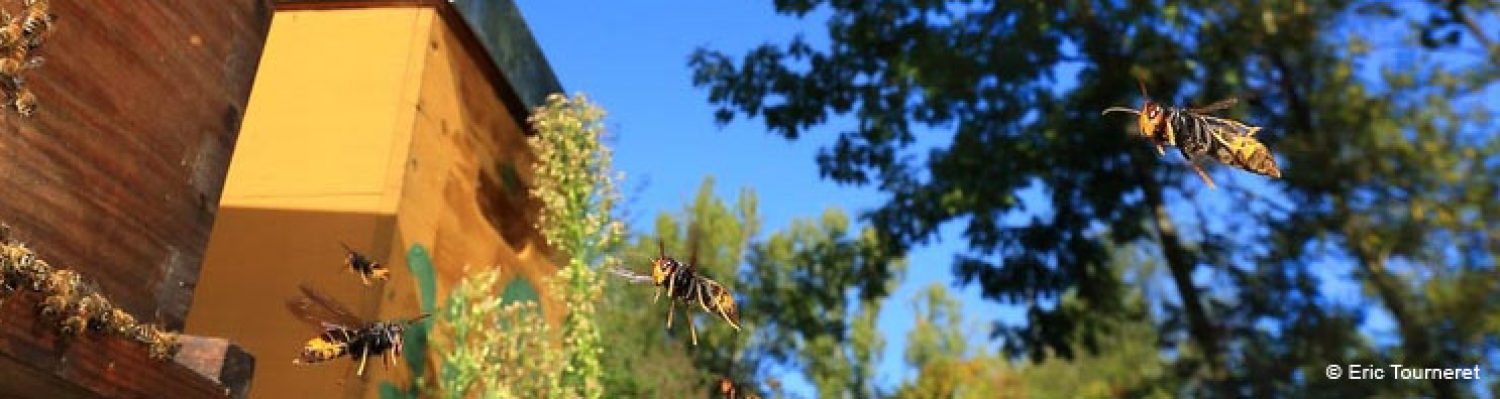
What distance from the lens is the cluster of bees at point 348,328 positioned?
611 cm

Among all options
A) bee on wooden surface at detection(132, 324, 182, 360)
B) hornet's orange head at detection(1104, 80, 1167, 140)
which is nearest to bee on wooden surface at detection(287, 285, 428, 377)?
bee on wooden surface at detection(132, 324, 182, 360)

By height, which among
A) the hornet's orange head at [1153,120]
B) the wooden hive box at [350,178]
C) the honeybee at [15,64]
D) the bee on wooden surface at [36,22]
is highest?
the wooden hive box at [350,178]

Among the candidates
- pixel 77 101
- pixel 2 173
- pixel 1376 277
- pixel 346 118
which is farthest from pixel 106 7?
pixel 1376 277

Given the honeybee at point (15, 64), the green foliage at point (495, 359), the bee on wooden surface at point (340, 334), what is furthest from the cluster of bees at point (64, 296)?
the green foliage at point (495, 359)

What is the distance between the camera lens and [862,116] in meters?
17.4

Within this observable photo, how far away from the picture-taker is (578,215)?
29.7 feet

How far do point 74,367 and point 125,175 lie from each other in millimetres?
1030

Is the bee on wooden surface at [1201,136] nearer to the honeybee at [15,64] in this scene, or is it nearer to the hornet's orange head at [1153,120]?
the hornet's orange head at [1153,120]

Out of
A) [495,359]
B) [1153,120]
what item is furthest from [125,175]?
[1153,120]

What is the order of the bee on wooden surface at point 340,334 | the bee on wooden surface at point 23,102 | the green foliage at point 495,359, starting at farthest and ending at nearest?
the green foliage at point 495,359
the bee on wooden surface at point 340,334
the bee on wooden surface at point 23,102

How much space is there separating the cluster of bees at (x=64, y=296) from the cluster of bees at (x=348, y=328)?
1.45 meters

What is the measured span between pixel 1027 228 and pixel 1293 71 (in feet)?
13.6

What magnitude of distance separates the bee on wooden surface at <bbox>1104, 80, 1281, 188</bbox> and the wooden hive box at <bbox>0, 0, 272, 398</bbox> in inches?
160

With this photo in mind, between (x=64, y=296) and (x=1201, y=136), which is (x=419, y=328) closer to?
(x=64, y=296)
